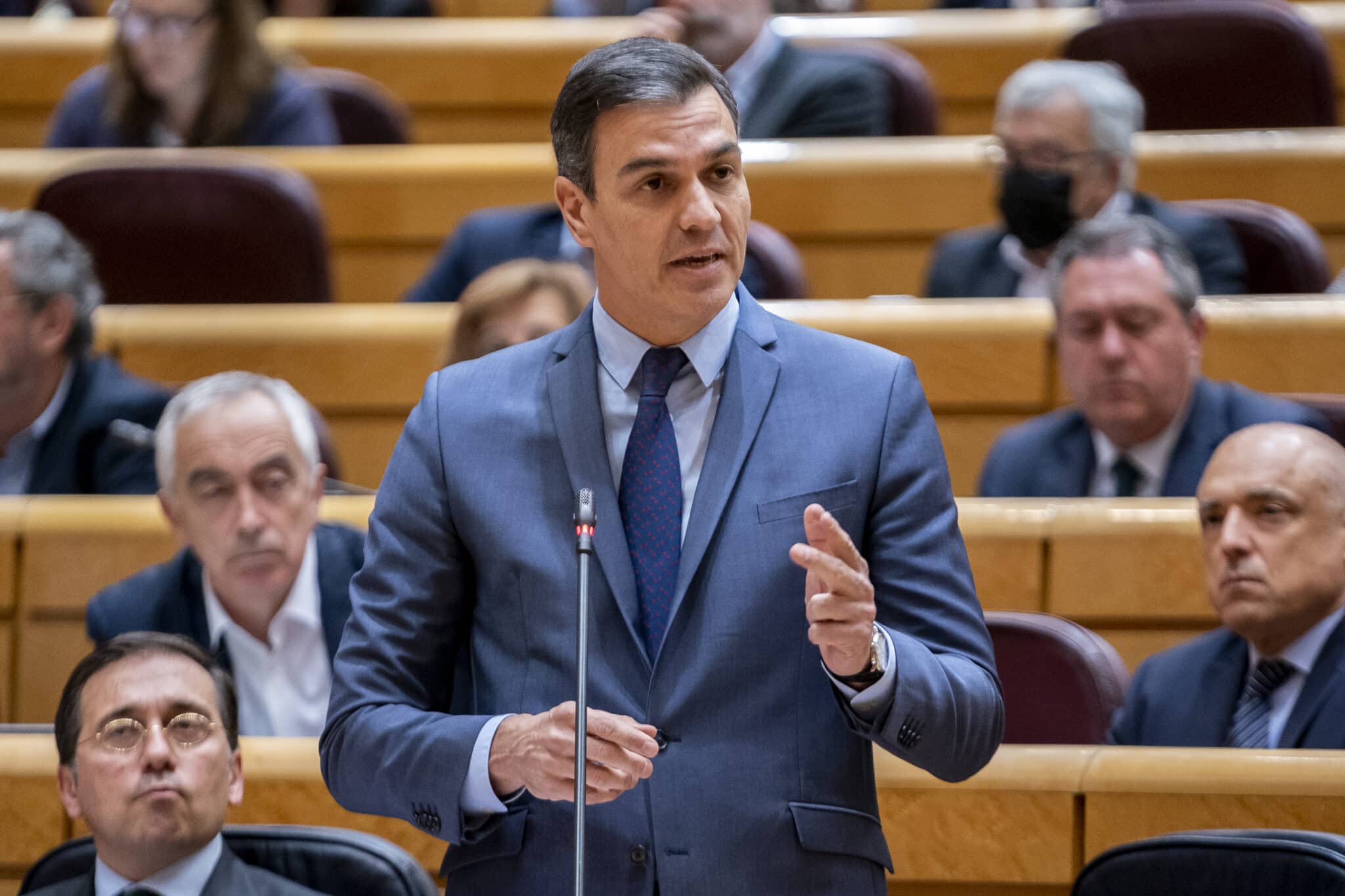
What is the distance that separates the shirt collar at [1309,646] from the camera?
1455mm

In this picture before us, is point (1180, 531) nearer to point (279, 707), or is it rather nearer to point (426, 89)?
point (279, 707)

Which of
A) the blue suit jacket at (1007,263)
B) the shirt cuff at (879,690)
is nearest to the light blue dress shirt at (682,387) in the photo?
the shirt cuff at (879,690)

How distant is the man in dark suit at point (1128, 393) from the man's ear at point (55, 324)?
0.95 m

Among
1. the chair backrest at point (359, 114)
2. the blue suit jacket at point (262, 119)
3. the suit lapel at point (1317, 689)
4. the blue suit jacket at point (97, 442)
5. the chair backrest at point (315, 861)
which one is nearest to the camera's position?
the chair backrest at point (315, 861)

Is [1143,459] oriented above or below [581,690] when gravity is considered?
below

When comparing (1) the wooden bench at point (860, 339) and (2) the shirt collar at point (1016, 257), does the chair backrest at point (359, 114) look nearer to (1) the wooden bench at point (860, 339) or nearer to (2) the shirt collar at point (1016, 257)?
(1) the wooden bench at point (860, 339)

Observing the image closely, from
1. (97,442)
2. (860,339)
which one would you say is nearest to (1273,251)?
(860,339)

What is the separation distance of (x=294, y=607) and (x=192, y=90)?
1088mm

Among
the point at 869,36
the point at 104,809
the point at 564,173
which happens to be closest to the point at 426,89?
the point at 869,36

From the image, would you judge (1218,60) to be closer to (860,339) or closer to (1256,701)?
(860,339)

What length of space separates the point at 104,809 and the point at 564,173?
570 mm

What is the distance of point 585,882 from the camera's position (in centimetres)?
81

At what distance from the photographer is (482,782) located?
816 millimetres

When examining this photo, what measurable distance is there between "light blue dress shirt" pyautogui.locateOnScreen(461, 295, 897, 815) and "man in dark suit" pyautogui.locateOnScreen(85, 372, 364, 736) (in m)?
0.78
